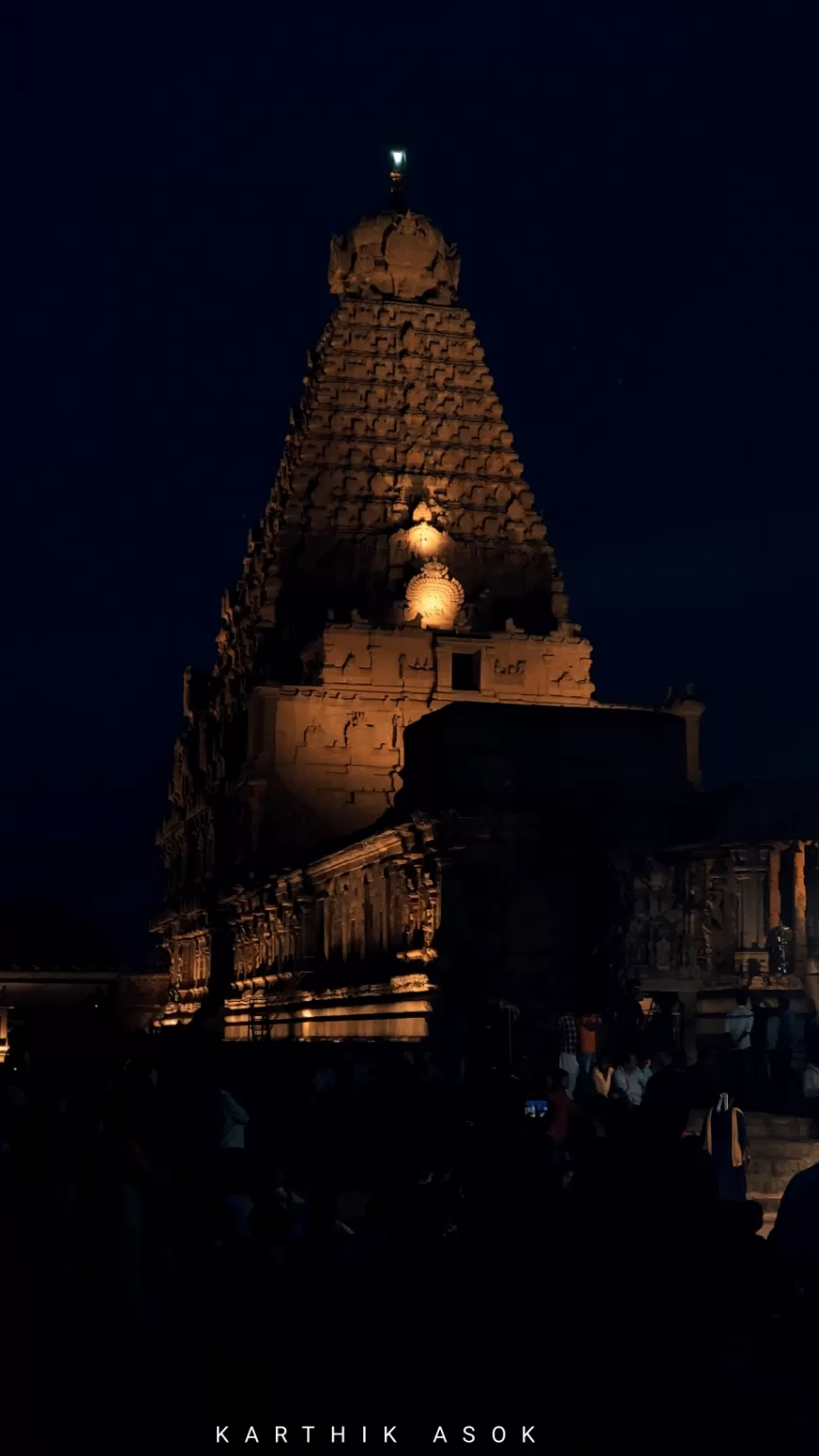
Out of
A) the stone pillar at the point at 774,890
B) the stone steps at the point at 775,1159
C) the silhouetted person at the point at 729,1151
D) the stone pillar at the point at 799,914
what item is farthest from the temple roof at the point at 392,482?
the silhouetted person at the point at 729,1151

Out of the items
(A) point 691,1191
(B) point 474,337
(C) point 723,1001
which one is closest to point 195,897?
(B) point 474,337

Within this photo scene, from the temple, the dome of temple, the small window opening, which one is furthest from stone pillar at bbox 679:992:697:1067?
the dome of temple

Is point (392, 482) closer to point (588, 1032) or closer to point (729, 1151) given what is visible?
point (588, 1032)

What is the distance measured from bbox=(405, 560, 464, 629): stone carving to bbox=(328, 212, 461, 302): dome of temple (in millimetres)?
9403

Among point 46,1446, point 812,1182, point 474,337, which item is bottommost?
point 46,1446

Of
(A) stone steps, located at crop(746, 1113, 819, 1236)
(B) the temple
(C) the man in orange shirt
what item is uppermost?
(B) the temple

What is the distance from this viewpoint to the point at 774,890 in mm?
32969

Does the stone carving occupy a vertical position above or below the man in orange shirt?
above

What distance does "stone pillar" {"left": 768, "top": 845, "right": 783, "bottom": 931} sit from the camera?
3278 centimetres

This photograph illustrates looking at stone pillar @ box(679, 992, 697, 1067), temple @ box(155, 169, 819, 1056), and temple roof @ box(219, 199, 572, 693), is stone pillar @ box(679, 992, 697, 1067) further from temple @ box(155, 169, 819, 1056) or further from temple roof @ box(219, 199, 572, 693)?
temple roof @ box(219, 199, 572, 693)

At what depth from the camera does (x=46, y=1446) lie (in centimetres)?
502

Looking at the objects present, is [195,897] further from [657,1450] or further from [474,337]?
[657,1450]

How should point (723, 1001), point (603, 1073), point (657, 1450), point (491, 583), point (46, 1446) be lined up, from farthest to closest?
1. point (491, 583)
2. point (723, 1001)
3. point (603, 1073)
4. point (657, 1450)
5. point (46, 1446)

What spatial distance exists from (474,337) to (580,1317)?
53717 mm
